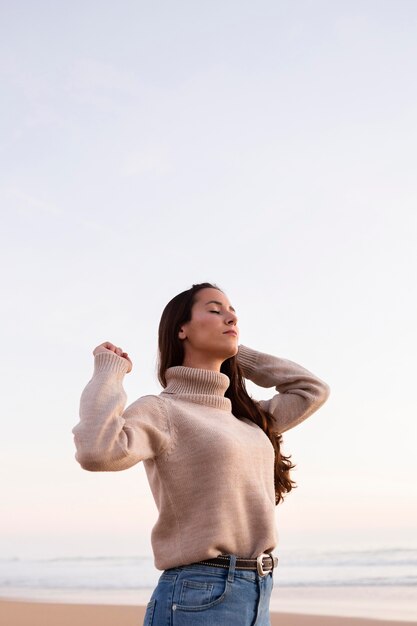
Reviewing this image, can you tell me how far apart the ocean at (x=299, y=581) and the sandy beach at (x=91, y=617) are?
1.30 ft

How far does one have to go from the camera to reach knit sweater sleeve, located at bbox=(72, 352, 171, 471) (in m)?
2.44

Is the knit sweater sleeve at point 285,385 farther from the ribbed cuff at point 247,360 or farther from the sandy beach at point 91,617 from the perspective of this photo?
the sandy beach at point 91,617

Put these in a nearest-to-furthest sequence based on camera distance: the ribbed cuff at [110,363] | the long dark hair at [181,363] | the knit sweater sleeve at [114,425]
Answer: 1. the knit sweater sleeve at [114,425]
2. the ribbed cuff at [110,363]
3. the long dark hair at [181,363]

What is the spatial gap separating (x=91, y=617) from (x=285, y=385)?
5233mm

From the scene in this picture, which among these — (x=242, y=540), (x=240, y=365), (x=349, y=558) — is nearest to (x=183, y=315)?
(x=240, y=365)

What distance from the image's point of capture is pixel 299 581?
10625 millimetres

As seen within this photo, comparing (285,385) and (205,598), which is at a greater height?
(285,385)

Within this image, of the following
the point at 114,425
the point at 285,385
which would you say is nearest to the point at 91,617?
the point at 285,385

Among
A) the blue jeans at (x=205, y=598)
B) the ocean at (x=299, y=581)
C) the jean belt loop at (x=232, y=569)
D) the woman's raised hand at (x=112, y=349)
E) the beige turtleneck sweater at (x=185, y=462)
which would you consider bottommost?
the blue jeans at (x=205, y=598)

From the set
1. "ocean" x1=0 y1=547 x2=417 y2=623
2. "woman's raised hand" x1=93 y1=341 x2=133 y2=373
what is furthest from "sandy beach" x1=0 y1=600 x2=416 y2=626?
"woman's raised hand" x1=93 y1=341 x2=133 y2=373

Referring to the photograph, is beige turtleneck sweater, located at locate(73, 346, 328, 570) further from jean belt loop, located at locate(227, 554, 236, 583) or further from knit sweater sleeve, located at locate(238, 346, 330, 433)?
knit sweater sleeve, located at locate(238, 346, 330, 433)

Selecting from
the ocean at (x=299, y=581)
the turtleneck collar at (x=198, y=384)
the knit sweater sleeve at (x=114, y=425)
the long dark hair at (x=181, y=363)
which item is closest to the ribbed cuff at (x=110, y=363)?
the knit sweater sleeve at (x=114, y=425)

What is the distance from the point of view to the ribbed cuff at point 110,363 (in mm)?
2656

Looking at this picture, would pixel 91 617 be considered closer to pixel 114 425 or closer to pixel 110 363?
pixel 110 363
